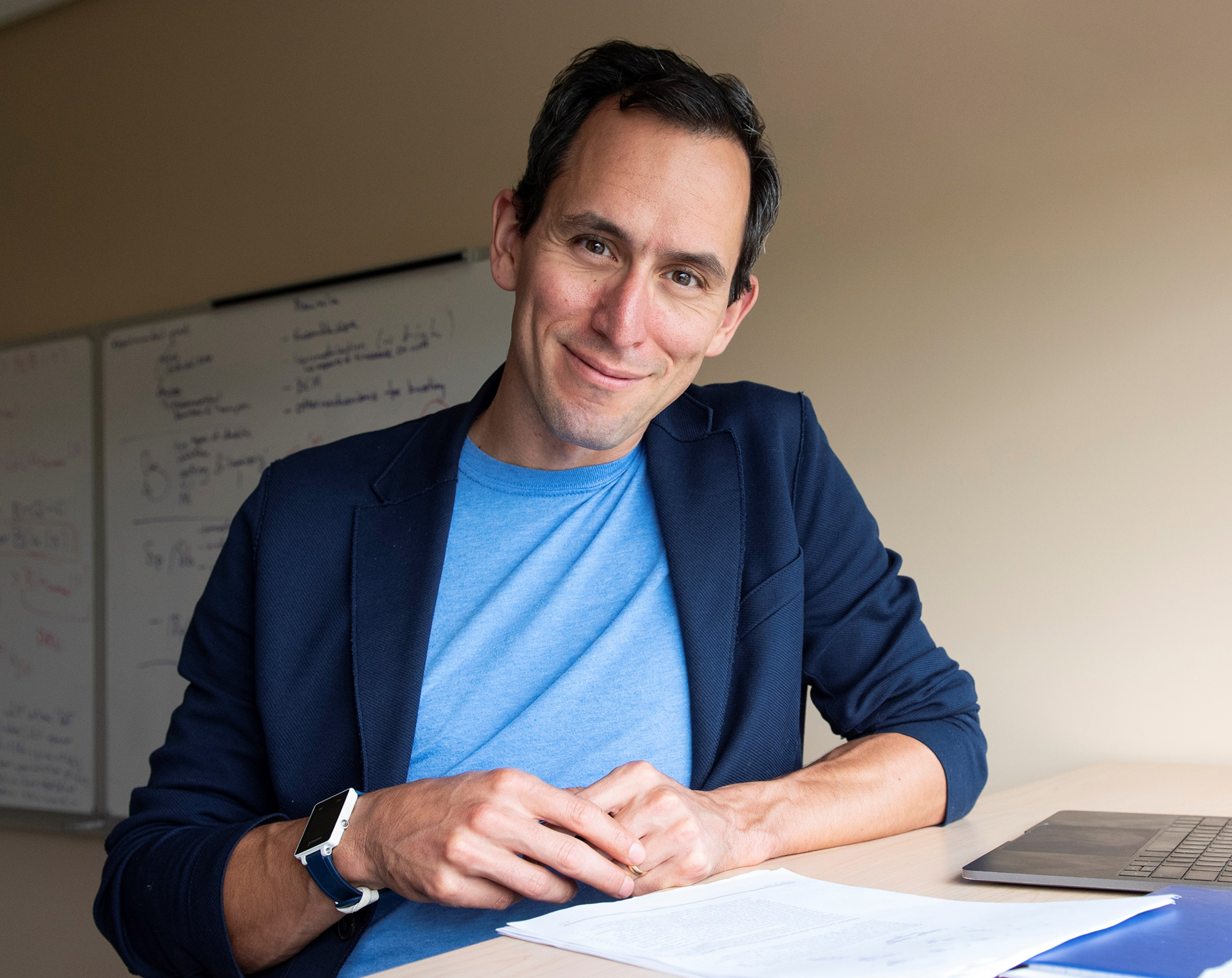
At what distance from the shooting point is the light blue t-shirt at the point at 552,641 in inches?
44.1

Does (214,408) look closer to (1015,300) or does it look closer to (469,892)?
(1015,300)

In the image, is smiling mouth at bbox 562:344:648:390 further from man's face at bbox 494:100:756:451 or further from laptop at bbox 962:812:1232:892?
laptop at bbox 962:812:1232:892

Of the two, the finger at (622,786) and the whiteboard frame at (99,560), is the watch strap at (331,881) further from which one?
the whiteboard frame at (99,560)

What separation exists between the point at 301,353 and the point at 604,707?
179cm

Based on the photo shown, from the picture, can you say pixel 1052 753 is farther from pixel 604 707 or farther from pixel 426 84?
pixel 426 84

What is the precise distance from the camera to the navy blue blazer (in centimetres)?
107

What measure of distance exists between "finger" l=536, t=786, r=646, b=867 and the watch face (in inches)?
8.3

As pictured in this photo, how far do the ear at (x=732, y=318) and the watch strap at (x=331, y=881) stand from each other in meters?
0.76

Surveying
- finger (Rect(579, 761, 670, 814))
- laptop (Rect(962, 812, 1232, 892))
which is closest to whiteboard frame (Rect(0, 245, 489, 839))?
finger (Rect(579, 761, 670, 814))

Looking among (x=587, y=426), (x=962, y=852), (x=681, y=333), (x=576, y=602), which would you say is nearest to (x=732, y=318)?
(x=681, y=333)

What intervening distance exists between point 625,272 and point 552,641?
43 centimetres

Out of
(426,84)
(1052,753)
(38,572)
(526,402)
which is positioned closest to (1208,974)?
(526,402)

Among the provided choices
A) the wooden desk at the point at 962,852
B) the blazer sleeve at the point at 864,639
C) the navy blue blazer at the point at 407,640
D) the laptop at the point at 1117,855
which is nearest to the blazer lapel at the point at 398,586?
the navy blue blazer at the point at 407,640

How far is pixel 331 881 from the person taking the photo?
89cm
